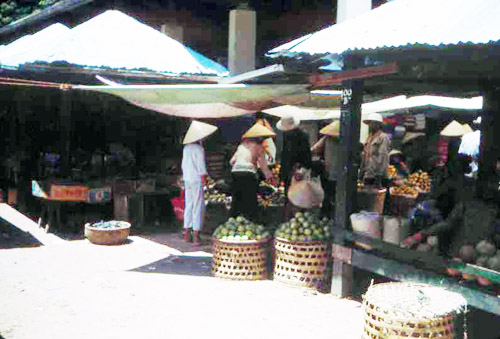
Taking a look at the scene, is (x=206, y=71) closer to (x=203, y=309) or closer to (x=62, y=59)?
(x=62, y=59)

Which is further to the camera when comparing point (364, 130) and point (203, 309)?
point (364, 130)

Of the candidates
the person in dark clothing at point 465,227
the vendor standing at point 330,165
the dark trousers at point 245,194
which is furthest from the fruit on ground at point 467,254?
the vendor standing at point 330,165

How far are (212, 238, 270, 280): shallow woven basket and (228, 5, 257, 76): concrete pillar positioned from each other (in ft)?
16.9

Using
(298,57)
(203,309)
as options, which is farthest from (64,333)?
(298,57)

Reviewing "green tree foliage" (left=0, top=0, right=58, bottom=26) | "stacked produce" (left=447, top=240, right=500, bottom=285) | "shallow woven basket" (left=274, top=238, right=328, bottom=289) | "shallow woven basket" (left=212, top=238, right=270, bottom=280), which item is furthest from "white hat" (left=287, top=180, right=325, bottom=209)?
"green tree foliage" (left=0, top=0, right=58, bottom=26)

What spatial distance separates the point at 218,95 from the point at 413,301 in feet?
12.3

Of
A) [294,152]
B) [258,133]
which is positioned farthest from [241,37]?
[258,133]

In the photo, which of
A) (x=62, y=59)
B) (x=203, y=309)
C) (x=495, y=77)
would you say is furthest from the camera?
(x=62, y=59)

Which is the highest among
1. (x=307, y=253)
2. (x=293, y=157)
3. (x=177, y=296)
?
(x=293, y=157)

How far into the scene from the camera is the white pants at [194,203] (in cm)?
868

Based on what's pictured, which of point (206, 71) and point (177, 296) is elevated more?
point (206, 71)

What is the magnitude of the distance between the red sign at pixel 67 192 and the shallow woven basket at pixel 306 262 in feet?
14.4

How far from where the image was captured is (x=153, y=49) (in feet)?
31.7

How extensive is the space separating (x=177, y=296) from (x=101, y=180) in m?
4.87
